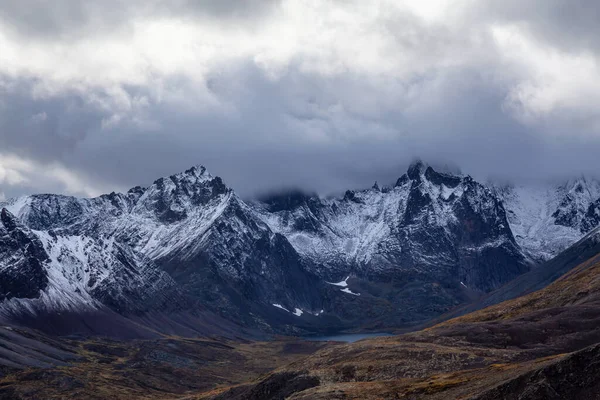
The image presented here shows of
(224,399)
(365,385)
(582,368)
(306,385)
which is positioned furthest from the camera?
(224,399)

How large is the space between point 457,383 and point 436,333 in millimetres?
67695

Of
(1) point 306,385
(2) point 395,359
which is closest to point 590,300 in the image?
(2) point 395,359

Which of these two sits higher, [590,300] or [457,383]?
[590,300]

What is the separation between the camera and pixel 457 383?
368 feet

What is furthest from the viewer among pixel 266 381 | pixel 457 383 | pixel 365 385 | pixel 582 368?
pixel 266 381

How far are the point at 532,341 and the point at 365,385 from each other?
148ft

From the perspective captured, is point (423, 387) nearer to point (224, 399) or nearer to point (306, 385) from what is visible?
point (306, 385)

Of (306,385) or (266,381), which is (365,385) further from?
(266,381)

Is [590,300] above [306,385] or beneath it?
above

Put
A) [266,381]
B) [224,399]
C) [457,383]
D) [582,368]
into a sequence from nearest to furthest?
[582,368] → [457,383] → [266,381] → [224,399]

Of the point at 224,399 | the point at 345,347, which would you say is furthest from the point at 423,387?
the point at 224,399

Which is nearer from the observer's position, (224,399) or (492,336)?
(492,336)

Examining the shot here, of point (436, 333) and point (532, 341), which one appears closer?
point (532, 341)

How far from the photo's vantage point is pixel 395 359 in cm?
15212
